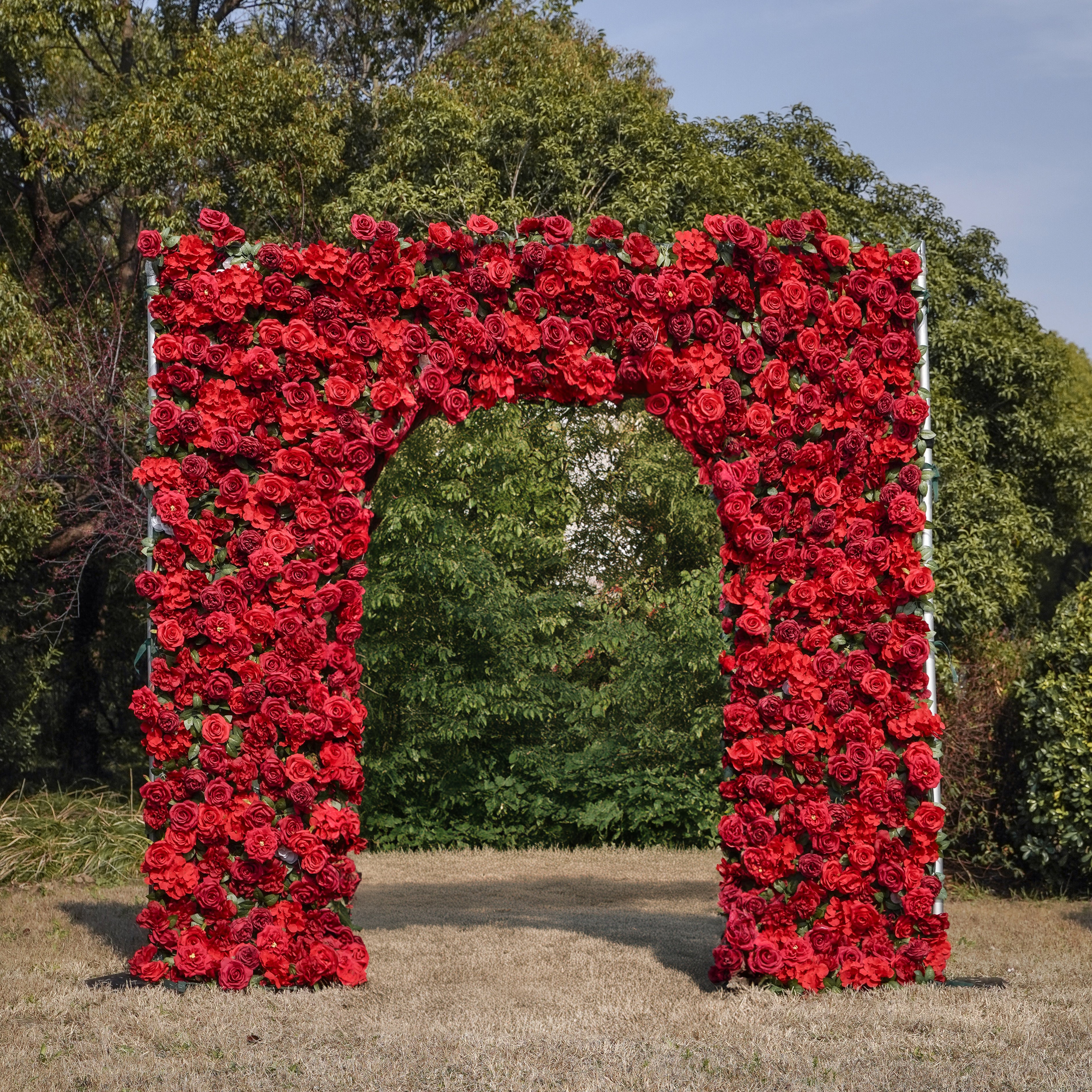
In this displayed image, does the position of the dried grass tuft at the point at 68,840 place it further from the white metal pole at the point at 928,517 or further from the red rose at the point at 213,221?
the white metal pole at the point at 928,517

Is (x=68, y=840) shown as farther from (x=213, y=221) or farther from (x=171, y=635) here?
(x=213, y=221)

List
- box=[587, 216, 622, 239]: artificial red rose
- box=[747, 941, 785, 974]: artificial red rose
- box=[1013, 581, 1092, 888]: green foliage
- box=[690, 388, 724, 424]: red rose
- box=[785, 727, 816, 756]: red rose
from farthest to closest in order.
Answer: box=[1013, 581, 1092, 888]: green foliage → box=[587, 216, 622, 239]: artificial red rose → box=[690, 388, 724, 424]: red rose → box=[785, 727, 816, 756]: red rose → box=[747, 941, 785, 974]: artificial red rose

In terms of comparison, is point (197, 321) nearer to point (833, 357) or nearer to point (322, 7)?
point (833, 357)

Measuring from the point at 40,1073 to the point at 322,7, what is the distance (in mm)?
18190

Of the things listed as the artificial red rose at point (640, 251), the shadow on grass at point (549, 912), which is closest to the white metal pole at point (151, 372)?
the shadow on grass at point (549, 912)

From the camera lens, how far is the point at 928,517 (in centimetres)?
569

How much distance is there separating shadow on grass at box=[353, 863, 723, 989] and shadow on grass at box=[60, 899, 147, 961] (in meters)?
1.25

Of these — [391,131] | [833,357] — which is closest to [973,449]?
[391,131]

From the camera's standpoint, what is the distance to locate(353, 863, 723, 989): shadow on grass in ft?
21.3

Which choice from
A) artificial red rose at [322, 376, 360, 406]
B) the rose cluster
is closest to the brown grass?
the rose cluster

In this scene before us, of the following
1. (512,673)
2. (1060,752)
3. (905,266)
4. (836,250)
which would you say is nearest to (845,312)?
(836,250)

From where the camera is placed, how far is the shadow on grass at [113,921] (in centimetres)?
652

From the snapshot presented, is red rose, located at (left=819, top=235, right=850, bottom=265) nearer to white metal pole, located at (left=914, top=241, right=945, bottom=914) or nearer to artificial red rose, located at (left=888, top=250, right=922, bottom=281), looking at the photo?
artificial red rose, located at (left=888, top=250, right=922, bottom=281)

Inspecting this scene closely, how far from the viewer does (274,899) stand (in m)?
5.46
